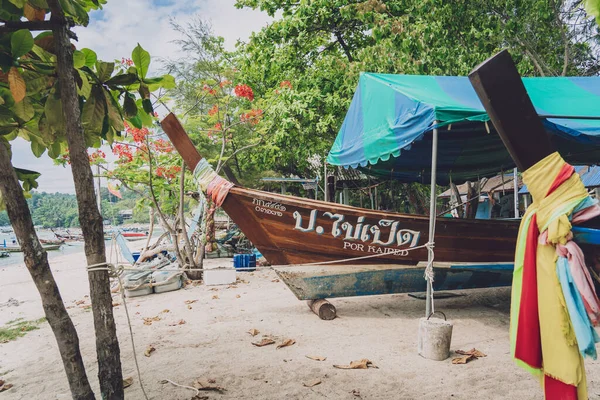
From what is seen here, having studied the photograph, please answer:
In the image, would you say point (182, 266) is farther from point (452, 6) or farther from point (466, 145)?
point (452, 6)

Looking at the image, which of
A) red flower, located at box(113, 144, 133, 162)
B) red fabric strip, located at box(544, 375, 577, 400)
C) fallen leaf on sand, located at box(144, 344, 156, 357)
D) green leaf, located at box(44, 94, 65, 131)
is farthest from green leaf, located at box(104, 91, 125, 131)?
red flower, located at box(113, 144, 133, 162)

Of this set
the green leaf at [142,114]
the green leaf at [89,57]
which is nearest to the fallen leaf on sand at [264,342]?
the green leaf at [142,114]

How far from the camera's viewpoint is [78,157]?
6.72 feet

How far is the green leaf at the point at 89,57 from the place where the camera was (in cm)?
212

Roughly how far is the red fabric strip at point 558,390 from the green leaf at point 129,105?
8.47ft

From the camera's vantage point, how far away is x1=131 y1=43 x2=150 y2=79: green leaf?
2.02 metres

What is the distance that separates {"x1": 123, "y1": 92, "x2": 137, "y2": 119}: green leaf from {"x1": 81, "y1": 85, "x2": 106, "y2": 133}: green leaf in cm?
12

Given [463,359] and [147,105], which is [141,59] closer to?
[147,105]

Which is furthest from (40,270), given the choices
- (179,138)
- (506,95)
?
(179,138)

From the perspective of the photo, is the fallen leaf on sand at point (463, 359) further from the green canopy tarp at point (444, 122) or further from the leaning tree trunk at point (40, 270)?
the leaning tree trunk at point (40, 270)

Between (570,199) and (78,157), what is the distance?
2.40 m

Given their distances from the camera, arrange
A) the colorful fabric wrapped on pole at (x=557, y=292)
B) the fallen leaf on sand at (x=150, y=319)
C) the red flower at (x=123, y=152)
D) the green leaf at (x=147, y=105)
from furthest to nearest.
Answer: the red flower at (x=123, y=152) → the fallen leaf on sand at (x=150, y=319) → the green leaf at (x=147, y=105) → the colorful fabric wrapped on pole at (x=557, y=292)

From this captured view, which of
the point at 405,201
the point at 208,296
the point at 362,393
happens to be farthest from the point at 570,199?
the point at 405,201

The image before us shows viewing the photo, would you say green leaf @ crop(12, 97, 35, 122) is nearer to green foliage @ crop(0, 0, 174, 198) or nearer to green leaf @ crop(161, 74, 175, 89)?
green foliage @ crop(0, 0, 174, 198)
